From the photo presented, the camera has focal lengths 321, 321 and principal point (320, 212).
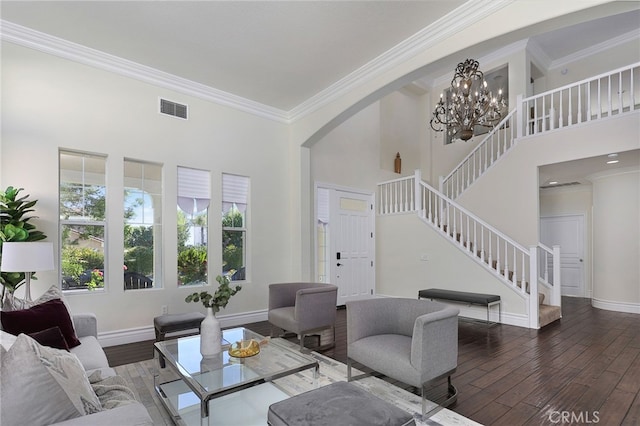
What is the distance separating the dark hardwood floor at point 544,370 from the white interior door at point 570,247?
274cm

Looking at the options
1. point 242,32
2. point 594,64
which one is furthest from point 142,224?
point 594,64

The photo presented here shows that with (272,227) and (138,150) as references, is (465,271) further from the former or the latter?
(138,150)

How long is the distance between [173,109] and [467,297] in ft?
17.3

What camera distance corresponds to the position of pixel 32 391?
4.07ft

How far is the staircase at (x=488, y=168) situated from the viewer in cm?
504

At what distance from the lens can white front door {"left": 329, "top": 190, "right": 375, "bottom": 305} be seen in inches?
252

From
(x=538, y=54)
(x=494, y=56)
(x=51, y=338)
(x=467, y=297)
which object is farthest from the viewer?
(x=494, y=56)

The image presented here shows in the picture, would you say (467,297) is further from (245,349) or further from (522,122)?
(245,349)

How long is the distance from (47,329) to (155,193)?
2417 mm

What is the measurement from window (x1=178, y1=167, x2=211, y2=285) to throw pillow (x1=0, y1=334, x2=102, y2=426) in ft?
11.1

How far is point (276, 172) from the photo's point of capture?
18.7 feet

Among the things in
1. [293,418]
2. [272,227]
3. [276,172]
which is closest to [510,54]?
[276,172]

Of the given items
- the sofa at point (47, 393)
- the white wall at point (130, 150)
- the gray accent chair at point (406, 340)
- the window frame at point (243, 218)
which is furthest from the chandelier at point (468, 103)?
the sofa at point (47, 393)

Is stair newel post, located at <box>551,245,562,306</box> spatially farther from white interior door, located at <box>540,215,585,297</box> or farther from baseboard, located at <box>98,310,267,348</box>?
baseboard, located at <box>98,310,267,348</box>
